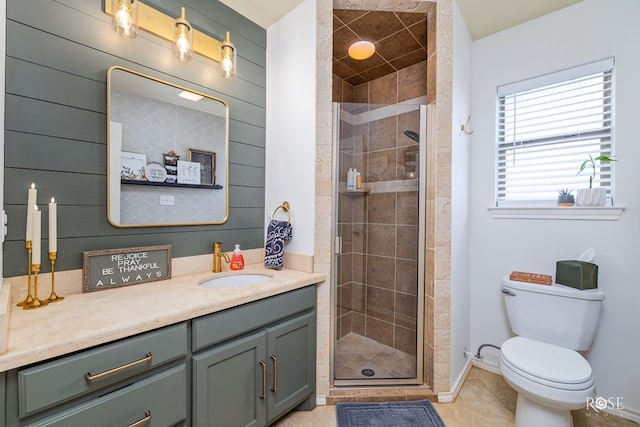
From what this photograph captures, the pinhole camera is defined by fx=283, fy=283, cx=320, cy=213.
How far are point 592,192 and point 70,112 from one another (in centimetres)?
282

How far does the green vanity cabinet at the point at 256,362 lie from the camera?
117 centimetres

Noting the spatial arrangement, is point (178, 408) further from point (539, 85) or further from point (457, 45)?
point (539, 85)

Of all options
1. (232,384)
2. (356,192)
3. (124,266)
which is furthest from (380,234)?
(124,266)

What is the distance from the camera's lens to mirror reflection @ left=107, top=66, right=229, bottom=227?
1399 mm

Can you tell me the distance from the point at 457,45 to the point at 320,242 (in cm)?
159

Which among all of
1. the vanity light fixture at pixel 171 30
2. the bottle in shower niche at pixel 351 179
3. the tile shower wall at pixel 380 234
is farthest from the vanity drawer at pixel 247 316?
the vanity light fixture at pixel 171 30

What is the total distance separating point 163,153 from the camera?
156 cm

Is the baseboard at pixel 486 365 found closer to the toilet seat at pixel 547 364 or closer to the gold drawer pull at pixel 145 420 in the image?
the toilet seat at pixel 547 364

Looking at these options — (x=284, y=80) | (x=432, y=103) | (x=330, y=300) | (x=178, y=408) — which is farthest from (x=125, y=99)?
(x=432, y=103)

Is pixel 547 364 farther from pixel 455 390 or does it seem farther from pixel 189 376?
pixel 189 376

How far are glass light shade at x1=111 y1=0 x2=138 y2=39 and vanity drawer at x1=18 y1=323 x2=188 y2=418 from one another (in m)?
1.33

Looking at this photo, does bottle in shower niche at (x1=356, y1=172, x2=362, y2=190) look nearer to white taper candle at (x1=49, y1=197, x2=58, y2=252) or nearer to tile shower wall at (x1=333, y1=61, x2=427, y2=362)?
tile shower wall at (x1=333, y1=61, x2=427, y2=362)

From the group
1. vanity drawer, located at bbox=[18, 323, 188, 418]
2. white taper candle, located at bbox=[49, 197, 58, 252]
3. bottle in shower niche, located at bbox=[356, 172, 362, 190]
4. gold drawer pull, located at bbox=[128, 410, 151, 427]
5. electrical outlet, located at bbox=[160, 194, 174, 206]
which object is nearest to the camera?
vanity drawer, located at bbox=[18, 323, 188, 418]

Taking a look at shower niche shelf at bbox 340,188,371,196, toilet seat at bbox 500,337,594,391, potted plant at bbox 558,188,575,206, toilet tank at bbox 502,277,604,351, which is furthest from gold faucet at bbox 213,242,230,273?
potted plant at bbox 558,188,575,206
